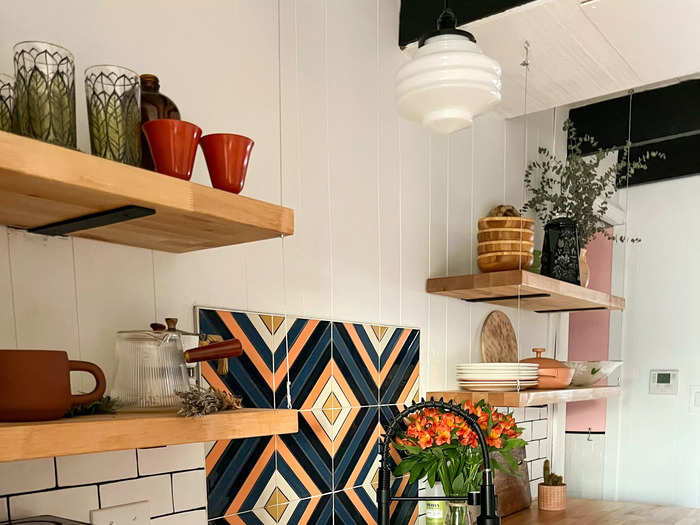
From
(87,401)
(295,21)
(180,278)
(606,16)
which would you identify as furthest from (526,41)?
(87,401)

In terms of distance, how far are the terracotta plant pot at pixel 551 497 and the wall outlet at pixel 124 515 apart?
1972mm

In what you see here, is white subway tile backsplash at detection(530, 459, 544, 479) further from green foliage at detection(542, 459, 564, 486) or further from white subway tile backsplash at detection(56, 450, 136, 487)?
white subway tile backsplash at detection(56, 450, 136, 487)

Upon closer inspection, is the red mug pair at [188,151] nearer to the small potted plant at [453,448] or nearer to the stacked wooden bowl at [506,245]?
the small potted plant at [453,448]

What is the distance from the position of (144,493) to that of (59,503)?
18cm

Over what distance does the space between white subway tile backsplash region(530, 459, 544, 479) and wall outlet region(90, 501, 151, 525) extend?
84.5 inches

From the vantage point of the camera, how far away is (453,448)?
1817 mm

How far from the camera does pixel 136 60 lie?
54.7 inches

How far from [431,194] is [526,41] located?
0.58m

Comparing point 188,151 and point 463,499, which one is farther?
point 463,499

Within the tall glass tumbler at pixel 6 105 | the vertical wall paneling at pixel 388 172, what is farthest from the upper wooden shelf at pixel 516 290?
the tall glass tumbler at pixel 6 105

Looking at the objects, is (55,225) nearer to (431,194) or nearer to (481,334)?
(431,194)

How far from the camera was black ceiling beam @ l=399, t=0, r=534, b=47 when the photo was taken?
1959mm

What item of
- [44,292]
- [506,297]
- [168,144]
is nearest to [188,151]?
[168,144]

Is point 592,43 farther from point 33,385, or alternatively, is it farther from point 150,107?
point 33,385
